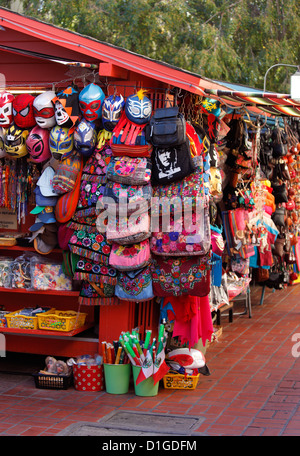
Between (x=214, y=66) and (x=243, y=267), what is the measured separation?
1102 centimetres

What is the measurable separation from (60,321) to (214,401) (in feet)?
5.27

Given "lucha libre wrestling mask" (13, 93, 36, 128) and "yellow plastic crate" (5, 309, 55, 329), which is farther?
"yellow plastic crate" (5, 309, 55, 329)

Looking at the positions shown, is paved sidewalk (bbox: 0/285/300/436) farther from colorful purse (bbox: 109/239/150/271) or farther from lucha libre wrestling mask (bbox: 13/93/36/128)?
lucha libre wrestling mask (bbox: 13/93/36/128)

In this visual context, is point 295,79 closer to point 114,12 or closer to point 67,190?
point 67,190

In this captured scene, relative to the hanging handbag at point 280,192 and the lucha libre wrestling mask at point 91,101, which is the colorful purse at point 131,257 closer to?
the lucha libre wrestling mask at point 91,101

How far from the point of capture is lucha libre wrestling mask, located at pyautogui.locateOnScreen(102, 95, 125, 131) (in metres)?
6.38

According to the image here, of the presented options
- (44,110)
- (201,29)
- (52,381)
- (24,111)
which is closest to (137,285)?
(52,381)

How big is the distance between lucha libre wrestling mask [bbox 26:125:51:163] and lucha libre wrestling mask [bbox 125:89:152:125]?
0.84m

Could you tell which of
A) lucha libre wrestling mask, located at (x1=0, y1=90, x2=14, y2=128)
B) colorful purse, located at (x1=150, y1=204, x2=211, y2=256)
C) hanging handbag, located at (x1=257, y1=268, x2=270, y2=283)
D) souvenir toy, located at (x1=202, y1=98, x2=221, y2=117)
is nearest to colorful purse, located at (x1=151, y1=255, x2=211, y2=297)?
colorful purse, located at (x1=150, y1=204, x2=211, y2=256)

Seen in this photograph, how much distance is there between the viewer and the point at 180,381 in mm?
6715

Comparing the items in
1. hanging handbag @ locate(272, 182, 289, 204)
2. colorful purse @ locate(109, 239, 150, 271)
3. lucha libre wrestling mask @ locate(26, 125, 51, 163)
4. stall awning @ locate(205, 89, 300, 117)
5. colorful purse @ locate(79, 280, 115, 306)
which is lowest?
colorful purse @ locate(79, 280, 115, 306)

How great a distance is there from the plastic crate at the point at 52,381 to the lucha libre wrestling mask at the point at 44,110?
2.33 metres

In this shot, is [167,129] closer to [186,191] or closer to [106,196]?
[186,191]

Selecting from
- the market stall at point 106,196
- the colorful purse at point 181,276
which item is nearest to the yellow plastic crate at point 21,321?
the market stall at point 106,196
